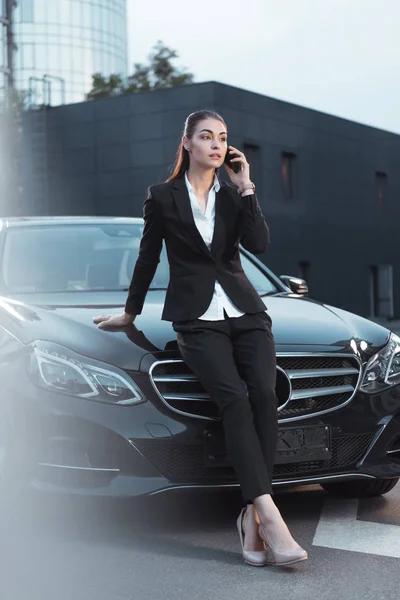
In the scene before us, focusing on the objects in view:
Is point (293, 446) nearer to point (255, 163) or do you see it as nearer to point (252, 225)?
point (252, 225)

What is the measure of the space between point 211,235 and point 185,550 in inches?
50.8

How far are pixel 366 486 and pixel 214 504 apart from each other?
0.73 meters

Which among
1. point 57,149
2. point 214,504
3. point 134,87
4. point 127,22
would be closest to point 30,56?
point 127,22

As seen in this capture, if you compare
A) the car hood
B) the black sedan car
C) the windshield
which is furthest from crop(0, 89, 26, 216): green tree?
the black sedan car

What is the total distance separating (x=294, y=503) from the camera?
16.9 feet

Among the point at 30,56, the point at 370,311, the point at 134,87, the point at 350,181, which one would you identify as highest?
the point at 30,56

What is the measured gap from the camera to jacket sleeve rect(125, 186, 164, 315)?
463 centimetres

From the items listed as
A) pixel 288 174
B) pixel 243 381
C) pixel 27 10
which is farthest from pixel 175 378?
pixel 27 10

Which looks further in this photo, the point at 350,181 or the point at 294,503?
the point at 350,181

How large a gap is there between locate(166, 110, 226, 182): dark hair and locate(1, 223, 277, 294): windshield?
1.22m

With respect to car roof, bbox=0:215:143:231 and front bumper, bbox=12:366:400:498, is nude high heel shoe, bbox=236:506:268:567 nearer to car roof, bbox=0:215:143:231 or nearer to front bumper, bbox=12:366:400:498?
front bumper, bbox=12:366:400:498

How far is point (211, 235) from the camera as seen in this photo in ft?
14.8

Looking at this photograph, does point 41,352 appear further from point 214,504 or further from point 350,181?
point 350,181

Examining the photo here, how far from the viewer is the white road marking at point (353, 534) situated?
4.32 meters
